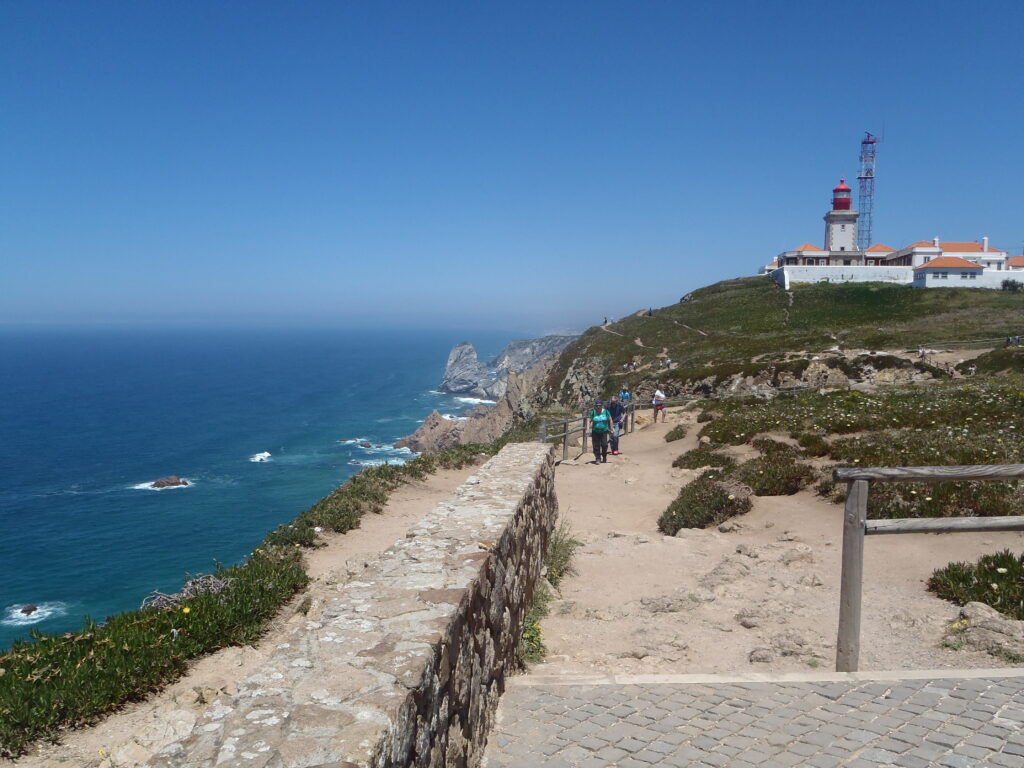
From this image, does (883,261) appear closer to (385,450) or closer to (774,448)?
(385,450)

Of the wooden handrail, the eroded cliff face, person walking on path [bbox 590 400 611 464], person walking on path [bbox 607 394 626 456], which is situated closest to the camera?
the wooden handrail

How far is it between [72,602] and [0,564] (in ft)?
33.2

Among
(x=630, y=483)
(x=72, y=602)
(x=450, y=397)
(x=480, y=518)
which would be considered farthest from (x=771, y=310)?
(x=450, y=397)

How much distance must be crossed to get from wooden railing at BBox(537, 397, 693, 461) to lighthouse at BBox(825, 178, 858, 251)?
7273cm

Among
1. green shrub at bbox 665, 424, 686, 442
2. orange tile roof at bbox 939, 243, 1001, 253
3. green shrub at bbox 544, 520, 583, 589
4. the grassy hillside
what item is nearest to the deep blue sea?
green shrub at bbox 544, 520, 583, 589

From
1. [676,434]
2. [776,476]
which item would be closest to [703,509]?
[776,476]

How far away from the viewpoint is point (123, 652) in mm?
5535

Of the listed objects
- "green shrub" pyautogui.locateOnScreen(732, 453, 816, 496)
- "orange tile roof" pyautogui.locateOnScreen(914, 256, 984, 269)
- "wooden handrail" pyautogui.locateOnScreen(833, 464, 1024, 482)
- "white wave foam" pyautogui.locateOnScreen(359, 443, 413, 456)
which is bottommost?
"white wave foam" pyautogui.locateOnScreen(359, 443, 413, 456)

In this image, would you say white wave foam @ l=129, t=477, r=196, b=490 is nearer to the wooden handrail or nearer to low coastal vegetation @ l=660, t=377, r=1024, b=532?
low coastal vegetation @ l=660, t=377, r=1024, b=532

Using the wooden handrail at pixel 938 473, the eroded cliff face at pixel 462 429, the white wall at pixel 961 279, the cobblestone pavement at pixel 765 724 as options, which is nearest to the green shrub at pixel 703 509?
the wooden handrail at pixel 938 473

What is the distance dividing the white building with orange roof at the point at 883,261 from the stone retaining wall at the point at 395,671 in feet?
269

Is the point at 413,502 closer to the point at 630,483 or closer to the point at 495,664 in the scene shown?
the point at 630,483

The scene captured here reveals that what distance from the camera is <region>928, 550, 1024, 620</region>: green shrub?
247 inches

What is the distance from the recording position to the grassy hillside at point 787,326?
45656 millimetres
